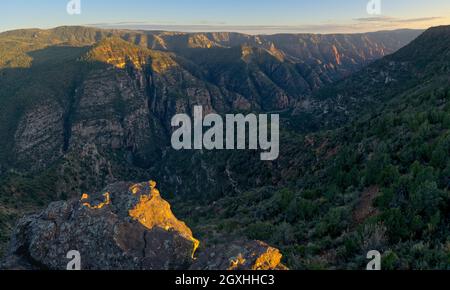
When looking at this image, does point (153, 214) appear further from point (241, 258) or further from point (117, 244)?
point (241, 258)

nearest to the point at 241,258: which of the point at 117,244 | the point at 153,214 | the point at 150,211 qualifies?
the point at 117,244

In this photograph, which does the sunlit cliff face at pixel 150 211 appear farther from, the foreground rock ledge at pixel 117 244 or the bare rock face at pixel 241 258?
the bare rock face at pixel 241 258

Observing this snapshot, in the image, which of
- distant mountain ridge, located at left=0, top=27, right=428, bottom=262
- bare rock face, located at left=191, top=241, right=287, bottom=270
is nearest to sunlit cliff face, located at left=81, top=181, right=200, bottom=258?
bare rock face, located at left=191, top=241, right=287, bottom=270

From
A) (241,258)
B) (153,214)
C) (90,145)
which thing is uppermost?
(241,258)

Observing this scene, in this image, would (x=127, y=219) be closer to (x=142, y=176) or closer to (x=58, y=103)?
(x=142, y=176)

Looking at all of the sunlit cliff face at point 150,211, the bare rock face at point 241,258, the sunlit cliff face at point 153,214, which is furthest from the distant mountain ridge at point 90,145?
the bare rock face at point 241,258

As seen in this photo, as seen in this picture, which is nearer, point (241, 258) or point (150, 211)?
point (241, 258)

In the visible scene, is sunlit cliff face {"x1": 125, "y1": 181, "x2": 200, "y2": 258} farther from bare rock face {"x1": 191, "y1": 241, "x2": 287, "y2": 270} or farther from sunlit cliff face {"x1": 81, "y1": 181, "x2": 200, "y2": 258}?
bare rock face {"x1": 191, "y1": 241, "x2": 287, "y2": 270}

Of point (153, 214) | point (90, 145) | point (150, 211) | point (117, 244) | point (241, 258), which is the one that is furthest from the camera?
point (90, 145)

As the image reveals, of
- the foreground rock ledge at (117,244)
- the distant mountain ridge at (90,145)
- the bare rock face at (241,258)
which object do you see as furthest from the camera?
the distant mountain ridge at (90,145)
